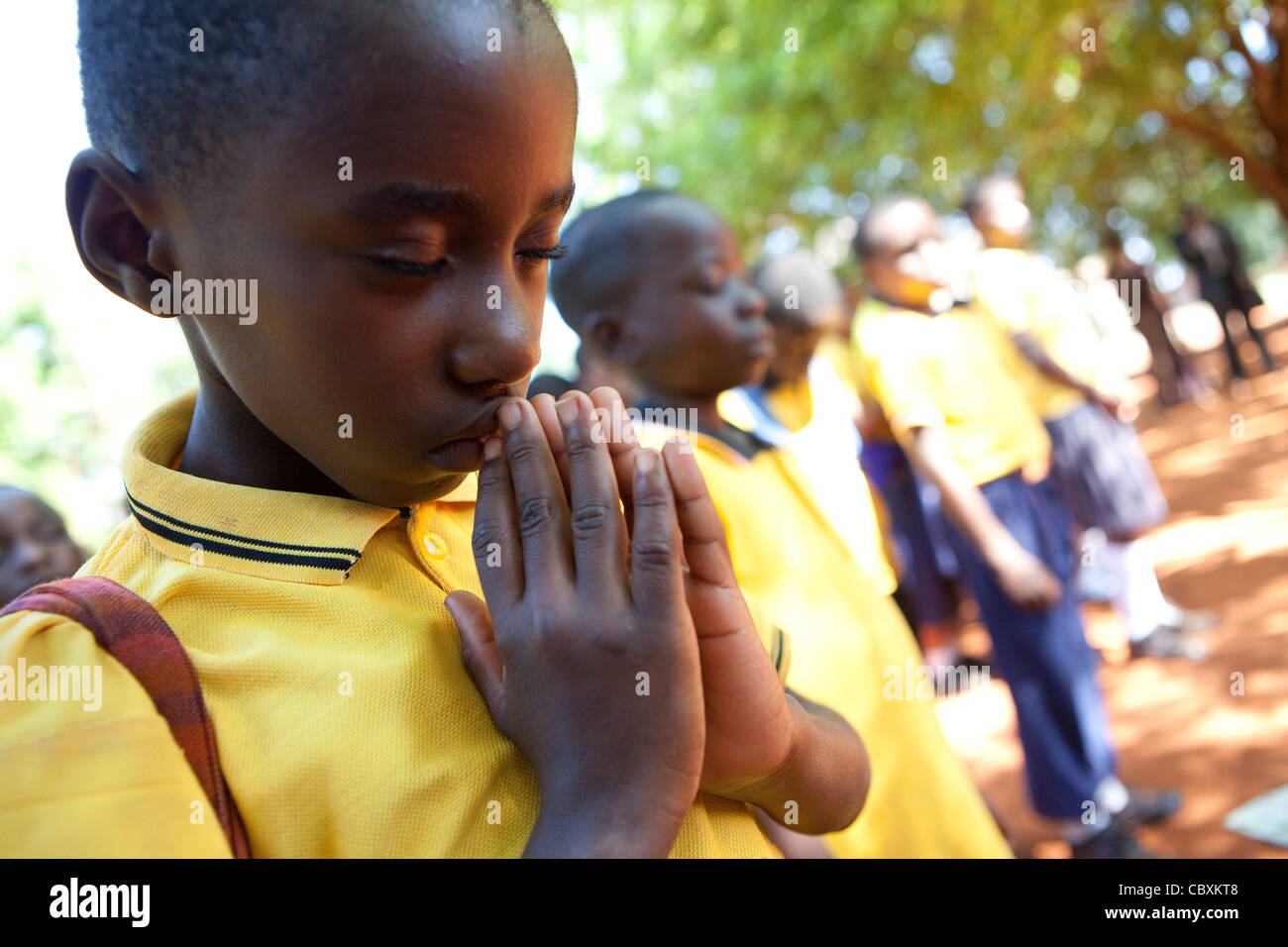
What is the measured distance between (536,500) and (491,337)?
16 cm

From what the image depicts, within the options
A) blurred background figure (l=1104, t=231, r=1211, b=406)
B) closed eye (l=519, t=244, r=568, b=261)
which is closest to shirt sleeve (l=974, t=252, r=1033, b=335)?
closed eye (l=519, t=244, r=568, b=261)

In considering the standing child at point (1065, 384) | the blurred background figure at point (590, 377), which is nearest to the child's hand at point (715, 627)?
the blurred background figure at point (590, 377)

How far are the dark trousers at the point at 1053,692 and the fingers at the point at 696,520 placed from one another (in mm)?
3101

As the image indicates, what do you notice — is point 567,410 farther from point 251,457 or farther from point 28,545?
point 28,545

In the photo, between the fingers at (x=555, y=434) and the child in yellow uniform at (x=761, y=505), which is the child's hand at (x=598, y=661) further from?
the child in yellow uniform at (x=761, y=505)

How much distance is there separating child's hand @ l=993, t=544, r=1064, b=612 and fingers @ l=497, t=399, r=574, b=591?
3.04 m

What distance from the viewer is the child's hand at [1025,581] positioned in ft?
11.9

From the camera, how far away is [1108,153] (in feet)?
43.4

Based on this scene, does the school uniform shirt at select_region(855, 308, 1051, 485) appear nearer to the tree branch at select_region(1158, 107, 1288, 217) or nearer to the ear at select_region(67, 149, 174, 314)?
the ear at select_region(67, 149, 174, 314)

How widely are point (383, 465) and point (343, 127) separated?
0.33m

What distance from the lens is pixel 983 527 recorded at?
379cm

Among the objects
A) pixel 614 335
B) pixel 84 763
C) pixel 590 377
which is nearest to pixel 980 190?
pixel 590 377
